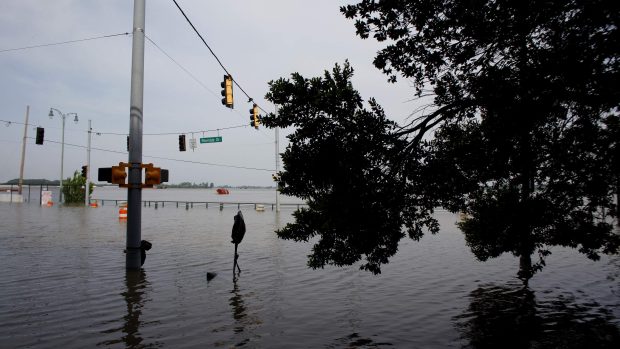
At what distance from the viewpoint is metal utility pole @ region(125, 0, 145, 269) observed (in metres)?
10.7

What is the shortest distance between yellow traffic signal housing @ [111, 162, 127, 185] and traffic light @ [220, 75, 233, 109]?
639cm

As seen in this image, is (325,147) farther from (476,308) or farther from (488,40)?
Answer: (476,308)

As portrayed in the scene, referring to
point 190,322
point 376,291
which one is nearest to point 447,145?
point 376,291

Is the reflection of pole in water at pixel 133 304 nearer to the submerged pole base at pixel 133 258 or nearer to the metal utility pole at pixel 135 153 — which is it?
the submerged pole base at pixel 133 258

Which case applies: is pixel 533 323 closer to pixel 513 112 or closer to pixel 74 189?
pixel 513 112

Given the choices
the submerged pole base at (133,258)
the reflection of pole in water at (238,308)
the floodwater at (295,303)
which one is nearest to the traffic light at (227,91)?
the floodwater at (295,303)

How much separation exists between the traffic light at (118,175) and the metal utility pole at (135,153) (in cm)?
23

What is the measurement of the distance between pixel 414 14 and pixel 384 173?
7.66 ft

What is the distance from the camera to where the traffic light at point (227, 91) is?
1625cm

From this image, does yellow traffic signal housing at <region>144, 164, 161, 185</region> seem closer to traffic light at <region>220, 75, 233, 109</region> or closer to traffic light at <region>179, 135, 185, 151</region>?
traffic light at <region>220, 75, 233, 109</region>

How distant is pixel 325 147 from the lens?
5.79 metres

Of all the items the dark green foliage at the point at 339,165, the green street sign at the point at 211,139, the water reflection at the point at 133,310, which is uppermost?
the green street sign at the point at 211,139

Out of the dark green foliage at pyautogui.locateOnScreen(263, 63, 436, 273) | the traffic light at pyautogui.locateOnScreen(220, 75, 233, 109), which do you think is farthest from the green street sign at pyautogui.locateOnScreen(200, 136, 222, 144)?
the dark green foliage at pyautogui.locateOnScreen(263, 63, 436, 273)

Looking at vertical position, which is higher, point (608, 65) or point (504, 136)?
point (608, 65)
